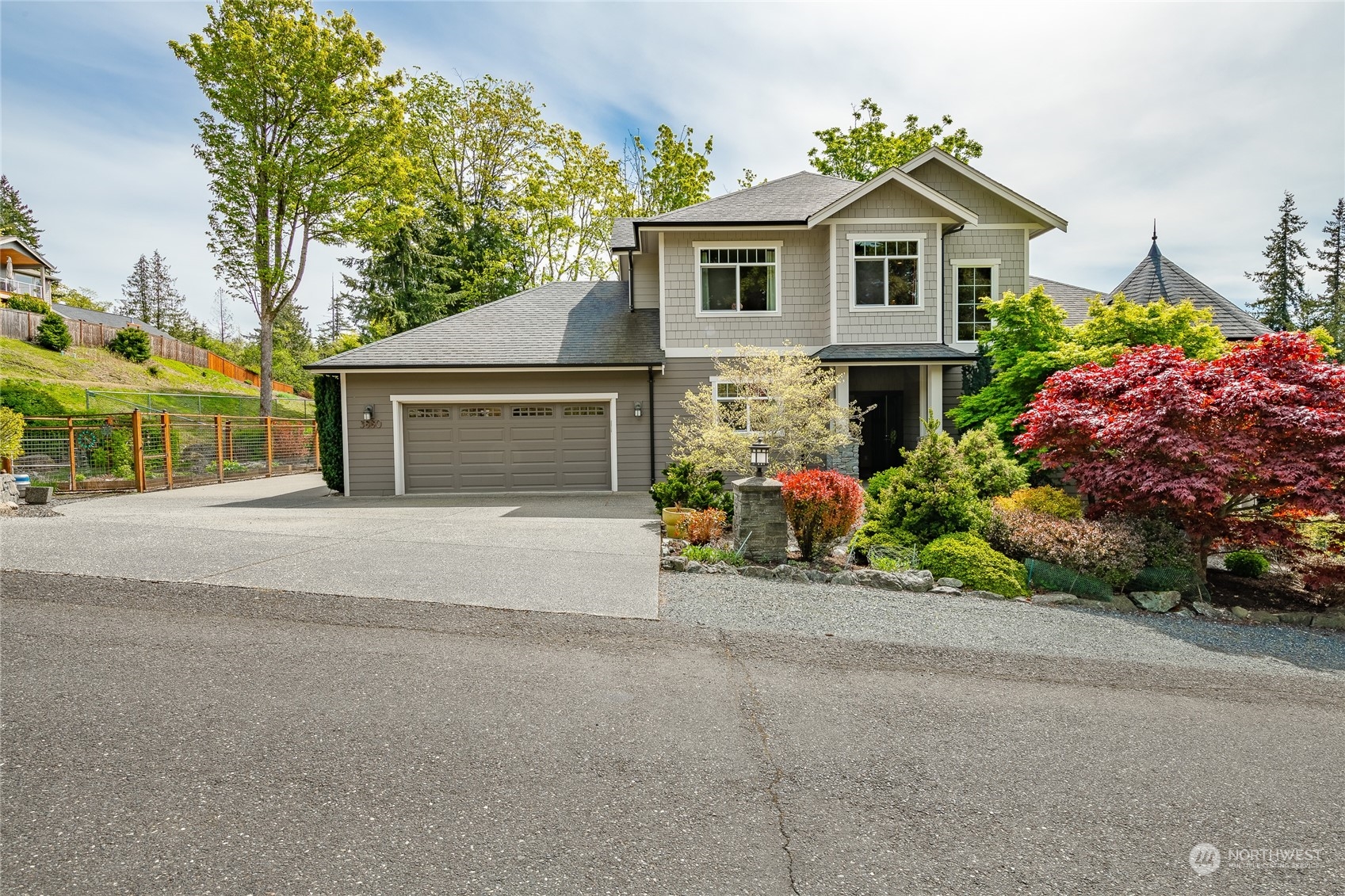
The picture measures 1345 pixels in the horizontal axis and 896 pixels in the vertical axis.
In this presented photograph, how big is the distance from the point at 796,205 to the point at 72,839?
14.8 metres

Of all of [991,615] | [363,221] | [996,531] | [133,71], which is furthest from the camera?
[363,221]

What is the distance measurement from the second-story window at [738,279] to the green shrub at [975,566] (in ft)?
26.0

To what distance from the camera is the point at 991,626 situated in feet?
19.1

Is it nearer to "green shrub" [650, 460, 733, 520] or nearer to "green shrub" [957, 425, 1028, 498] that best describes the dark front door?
"green shrub" [957, 425, 1028, 498]

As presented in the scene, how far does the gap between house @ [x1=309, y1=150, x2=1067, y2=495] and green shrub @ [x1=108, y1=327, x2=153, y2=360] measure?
2236cm

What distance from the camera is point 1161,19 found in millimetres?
8438

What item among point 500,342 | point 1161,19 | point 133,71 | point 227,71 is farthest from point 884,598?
point 227,71

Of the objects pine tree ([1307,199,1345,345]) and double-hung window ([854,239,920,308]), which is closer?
double-hung window ([854,239,920,308])

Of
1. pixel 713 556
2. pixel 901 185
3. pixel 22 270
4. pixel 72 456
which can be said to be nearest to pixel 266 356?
pixel 72 456

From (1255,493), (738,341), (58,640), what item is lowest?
(58,640)

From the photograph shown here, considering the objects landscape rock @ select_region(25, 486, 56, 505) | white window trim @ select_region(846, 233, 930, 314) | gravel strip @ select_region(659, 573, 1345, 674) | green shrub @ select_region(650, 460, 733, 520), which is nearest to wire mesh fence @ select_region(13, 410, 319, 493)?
landscape rock @ select_region(25, 486, 56, 505)

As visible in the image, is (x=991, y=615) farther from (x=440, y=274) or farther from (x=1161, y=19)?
(x=440, y=274)

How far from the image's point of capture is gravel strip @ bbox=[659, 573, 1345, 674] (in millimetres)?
5305

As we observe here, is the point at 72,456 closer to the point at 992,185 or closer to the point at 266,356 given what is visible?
the point at 266,356
